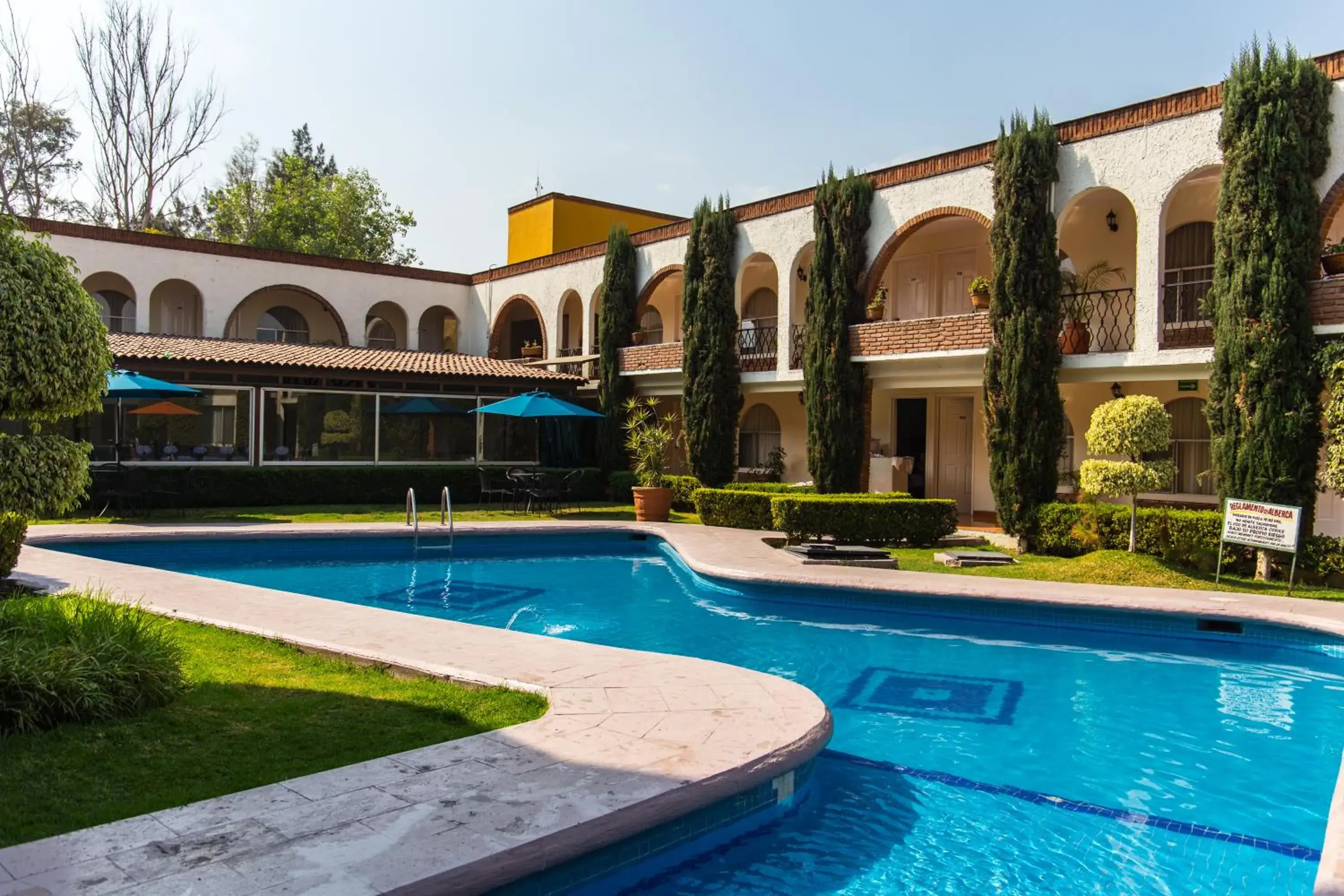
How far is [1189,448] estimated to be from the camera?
16.2 metres

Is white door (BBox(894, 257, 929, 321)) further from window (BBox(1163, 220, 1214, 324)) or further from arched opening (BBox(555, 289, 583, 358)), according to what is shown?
arched opening (BBox(555, 289, 583, 358))

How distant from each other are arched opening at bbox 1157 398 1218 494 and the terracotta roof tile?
45.1 feet

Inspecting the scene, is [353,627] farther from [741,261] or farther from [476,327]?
[476,327]

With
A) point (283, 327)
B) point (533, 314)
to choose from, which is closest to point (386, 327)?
Answer: point (283, 327)

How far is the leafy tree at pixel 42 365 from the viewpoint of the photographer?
5.75 meters

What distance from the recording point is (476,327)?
29344mm

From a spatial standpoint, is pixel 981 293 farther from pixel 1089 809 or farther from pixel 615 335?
pixel 1089 809

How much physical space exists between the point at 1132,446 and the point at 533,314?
20.1 m

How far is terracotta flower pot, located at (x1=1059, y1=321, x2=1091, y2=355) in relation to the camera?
15.2m

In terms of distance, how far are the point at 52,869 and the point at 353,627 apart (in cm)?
470

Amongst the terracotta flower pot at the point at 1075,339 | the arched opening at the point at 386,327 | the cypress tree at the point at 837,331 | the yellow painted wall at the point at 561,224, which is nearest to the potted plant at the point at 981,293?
the terracotta flower pot at the point at 1075,339

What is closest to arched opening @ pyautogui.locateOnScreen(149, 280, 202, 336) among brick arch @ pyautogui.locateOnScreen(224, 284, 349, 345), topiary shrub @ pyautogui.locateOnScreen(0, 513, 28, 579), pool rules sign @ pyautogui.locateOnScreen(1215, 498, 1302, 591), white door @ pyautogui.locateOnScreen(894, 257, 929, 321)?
brick arch @ pyautogui.locateOnScreen(224, 284, 349, 345)

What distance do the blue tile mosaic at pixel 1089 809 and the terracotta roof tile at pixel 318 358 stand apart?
1721cm

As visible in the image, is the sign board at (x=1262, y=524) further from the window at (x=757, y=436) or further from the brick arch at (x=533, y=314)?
the brick arch at (x=533, y=314)
